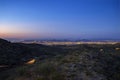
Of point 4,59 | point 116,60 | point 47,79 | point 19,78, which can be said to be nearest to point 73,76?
point 47,79

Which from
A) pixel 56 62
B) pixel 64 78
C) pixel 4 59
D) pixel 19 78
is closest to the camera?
pixel 64 78

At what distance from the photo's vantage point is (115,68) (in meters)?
19.8

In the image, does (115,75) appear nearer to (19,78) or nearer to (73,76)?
(73,76)

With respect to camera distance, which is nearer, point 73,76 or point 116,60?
point 73,76

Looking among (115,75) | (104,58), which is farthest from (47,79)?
(104,58)

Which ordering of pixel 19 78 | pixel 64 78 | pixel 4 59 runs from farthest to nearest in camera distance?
pixel 4 59 → pixel 19 78 → pixel 64 78

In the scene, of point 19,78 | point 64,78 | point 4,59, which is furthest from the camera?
point 4,59

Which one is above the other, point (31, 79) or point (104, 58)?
point (104, 58)

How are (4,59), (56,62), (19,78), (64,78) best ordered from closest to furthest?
(64,78)
(19,78)
(56,62)
(4,59)

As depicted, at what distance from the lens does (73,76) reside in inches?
698

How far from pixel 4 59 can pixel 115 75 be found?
22.8 m

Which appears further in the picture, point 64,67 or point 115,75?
point 64,67

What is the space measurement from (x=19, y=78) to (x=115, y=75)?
7.99 meters

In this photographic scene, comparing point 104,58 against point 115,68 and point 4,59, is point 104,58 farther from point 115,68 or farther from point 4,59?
point 4,59
